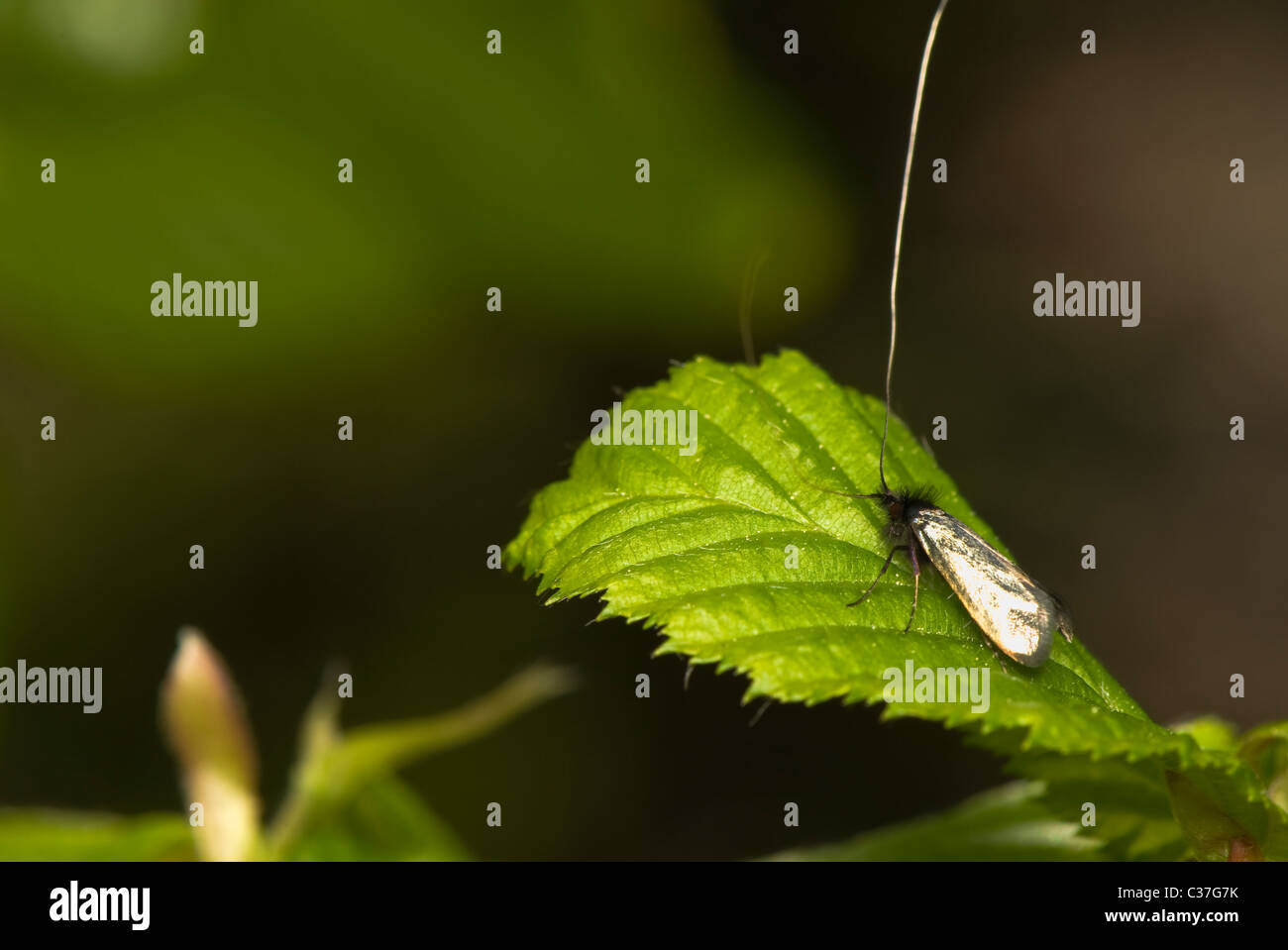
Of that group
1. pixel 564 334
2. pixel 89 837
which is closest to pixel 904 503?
pixel 89 837

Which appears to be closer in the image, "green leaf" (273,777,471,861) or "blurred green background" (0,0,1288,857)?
"green leaf" (273,777,471,861)

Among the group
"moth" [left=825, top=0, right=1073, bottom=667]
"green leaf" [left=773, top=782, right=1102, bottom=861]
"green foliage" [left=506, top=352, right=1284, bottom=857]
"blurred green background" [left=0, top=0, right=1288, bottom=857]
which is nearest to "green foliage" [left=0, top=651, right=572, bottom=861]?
"green foliage" [left=506, top=352, right=1284, bottom=857]

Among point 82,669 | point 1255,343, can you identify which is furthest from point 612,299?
point 1255,343

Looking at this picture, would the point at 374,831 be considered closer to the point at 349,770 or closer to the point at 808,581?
the point at 349,770

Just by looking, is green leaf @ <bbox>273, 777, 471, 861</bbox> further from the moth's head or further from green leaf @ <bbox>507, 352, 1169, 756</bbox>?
the moth's head

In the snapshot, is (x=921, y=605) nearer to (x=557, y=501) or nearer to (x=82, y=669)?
(x=557, y=501)

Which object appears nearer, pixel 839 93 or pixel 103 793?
pixel 103 793
